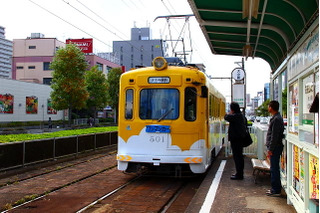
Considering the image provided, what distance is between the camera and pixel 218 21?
712 centimetres

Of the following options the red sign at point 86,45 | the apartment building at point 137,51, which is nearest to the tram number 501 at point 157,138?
the red sign at point 86,45

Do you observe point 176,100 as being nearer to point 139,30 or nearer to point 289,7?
point 289,7

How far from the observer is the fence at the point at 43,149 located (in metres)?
9.20

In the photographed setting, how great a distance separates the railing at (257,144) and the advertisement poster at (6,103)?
30.3m

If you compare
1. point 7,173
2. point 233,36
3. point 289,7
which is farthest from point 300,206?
point 7,173

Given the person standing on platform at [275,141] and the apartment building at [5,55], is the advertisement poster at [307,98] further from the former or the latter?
the apartment building at [5,55]

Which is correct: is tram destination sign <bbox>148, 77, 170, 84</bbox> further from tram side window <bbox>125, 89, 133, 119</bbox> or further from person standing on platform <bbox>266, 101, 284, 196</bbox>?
person standing on platform <bbox>266, 101, 284, 196</bbox>

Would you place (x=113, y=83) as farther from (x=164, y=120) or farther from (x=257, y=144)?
(x=164, y=120)

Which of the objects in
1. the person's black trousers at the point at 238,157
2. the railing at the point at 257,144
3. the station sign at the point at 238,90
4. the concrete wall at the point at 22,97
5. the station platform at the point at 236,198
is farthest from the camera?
the concrete wall at the point at 22,97

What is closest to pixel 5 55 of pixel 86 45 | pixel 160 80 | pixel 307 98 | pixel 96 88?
pixel 86 45

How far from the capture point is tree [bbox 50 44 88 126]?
33.3m

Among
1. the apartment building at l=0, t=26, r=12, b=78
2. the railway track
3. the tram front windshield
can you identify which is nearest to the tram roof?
the tram front windshield

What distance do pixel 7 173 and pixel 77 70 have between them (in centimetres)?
2566

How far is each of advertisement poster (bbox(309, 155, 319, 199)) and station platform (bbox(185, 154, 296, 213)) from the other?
1.42 m
